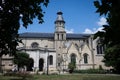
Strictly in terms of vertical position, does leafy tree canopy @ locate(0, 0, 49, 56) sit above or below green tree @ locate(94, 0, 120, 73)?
above

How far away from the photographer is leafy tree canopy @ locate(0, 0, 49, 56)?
880 centimetres

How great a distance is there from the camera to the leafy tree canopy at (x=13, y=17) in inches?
347

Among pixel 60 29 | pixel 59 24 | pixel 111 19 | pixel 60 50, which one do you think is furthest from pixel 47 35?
pixel 111 19

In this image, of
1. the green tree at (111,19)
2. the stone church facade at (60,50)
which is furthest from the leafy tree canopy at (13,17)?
the stone church facade at (60,50)

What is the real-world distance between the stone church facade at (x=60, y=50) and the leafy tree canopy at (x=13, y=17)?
51.4 meters

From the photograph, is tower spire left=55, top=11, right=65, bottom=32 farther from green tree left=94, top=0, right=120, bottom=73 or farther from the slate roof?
green tree left=94, top=0, right=120, bottom=73

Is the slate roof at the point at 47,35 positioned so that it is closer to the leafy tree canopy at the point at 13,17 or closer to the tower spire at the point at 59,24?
the tower spire at the point at 59,24

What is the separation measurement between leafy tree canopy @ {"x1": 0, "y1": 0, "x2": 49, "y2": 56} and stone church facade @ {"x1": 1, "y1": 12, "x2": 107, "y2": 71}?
51.4 meters

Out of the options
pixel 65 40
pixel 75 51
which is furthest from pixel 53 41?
pixel 75 51

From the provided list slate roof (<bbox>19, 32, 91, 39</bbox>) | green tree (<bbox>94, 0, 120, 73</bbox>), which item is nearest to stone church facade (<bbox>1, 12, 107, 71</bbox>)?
slate roof (<bbox>19, 32, 91, 39</bbox>)

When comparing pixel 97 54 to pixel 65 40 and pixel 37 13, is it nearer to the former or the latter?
pixel 65 40

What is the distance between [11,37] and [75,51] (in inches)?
2306

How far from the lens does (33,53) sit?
61375 mm

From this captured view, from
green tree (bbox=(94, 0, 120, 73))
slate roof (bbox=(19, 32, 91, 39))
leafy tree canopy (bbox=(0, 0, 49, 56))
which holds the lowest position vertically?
green tree (bbox=(94, 0, 120, 73))
